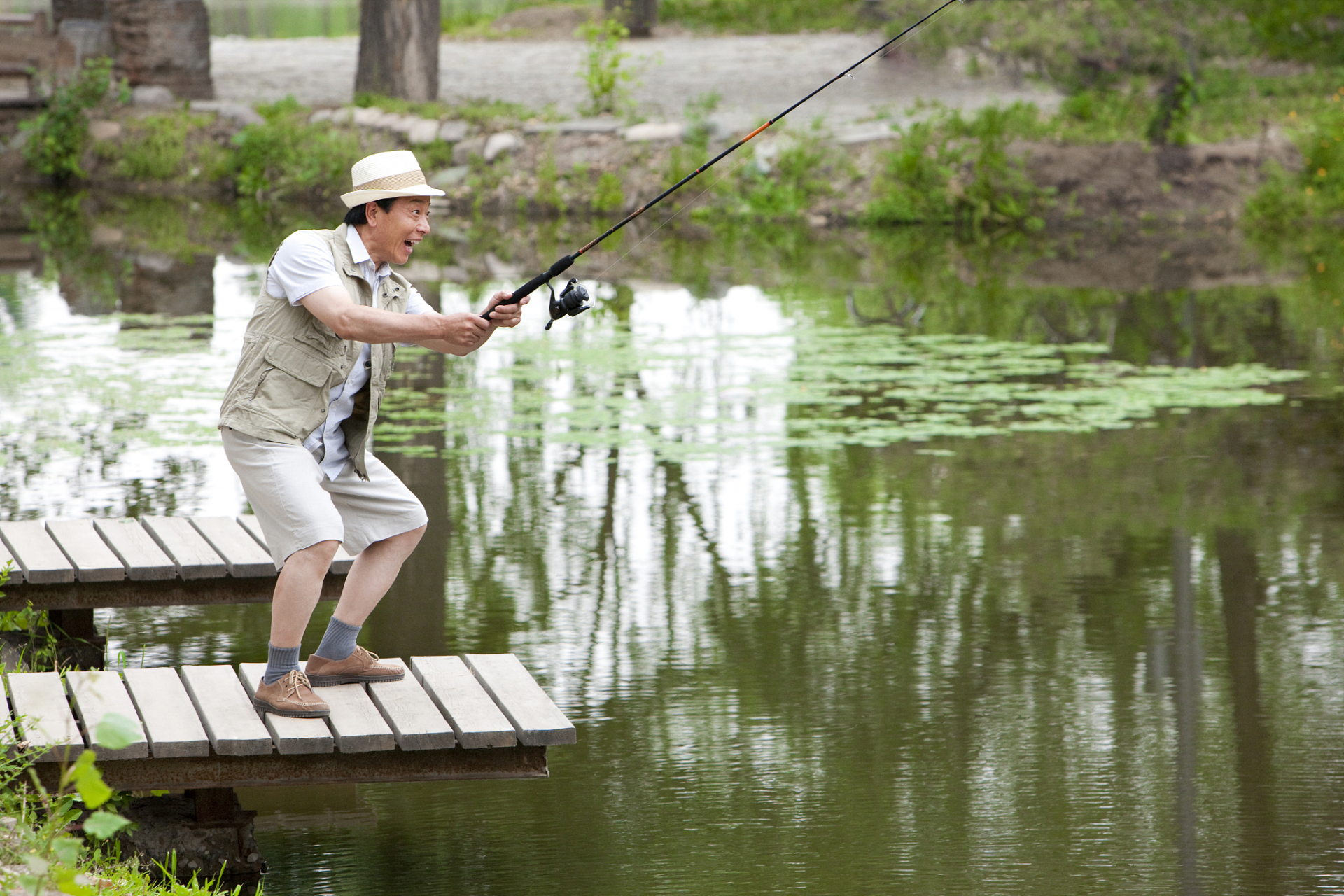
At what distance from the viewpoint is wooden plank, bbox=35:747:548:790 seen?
4.14m

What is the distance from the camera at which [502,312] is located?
4.38 meters

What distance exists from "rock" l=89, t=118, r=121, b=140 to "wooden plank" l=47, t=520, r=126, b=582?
17.8m

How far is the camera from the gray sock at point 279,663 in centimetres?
436

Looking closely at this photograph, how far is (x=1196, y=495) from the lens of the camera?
26.0ft

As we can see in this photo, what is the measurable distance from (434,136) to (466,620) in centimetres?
1505

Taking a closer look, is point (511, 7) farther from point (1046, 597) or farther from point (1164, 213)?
point (1046, 597)

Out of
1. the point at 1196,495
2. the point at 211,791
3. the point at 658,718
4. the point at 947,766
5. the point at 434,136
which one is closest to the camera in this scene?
the point at 211,791

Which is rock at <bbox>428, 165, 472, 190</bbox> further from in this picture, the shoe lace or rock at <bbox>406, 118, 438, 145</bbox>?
the shoe lace

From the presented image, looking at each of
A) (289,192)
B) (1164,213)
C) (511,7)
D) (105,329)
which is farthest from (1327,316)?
(511,7)

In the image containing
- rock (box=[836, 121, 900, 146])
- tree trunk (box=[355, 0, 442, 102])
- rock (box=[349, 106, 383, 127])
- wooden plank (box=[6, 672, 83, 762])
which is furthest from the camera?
tree trunk (box=[355, 0, 442, 102])

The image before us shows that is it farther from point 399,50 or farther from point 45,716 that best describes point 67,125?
point 45,716

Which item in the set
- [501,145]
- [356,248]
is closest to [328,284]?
[356,248]

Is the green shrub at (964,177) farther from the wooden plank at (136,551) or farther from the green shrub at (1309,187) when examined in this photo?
the wooden plank at (136,551)

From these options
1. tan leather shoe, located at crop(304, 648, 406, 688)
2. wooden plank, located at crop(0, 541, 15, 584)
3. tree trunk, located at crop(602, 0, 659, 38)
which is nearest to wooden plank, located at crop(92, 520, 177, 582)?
wooden plank, located at crop(0, 541, 15, 584)
